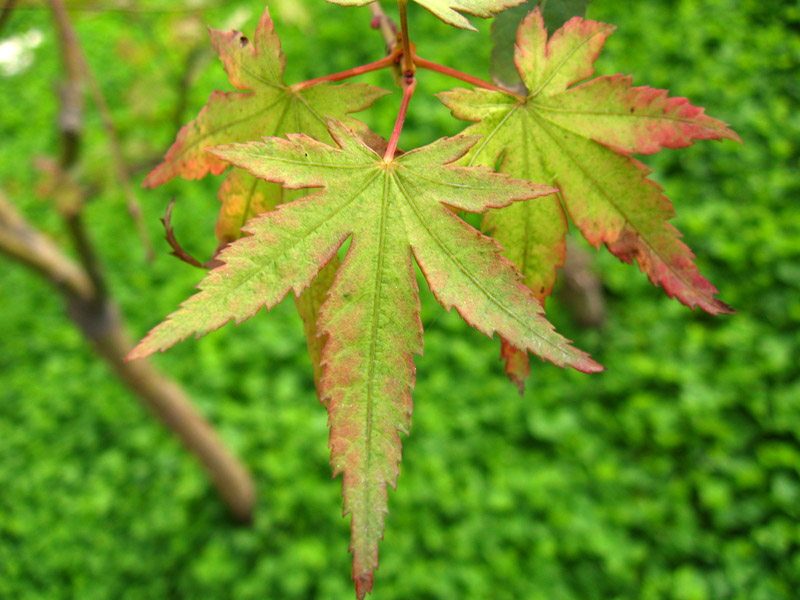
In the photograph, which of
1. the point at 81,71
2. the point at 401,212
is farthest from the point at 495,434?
the point at 401,212

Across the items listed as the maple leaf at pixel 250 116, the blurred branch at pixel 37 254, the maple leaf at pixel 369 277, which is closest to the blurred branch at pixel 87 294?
the blurred branch at pixel 37 254

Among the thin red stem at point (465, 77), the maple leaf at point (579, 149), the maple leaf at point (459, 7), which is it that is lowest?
the maple leaf at point (579, 149)

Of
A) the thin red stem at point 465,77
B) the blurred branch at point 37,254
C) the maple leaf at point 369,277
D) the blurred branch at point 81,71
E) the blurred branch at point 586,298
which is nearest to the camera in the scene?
the maple leaf at point 369,277

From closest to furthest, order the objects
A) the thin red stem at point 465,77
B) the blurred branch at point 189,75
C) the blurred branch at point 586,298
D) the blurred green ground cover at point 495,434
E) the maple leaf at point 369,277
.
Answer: the maple leaf at point 369,277 → the thin red stem at point 465,77 → the blurred branch at point 189,75 → the blurred green ground cover at point 495,434 → the blurred branch at point 586,298

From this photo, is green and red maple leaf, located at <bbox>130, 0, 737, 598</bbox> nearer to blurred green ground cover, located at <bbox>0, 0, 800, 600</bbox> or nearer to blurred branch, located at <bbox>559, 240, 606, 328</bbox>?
blurred green ground cover, located at <bbox>0, 0, 800, 600</bbox>

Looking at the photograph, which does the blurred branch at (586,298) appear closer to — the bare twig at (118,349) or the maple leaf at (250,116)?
Result: the bare twig at (118,349)

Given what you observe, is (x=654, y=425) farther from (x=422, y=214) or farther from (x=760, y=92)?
(x=422, y=214)

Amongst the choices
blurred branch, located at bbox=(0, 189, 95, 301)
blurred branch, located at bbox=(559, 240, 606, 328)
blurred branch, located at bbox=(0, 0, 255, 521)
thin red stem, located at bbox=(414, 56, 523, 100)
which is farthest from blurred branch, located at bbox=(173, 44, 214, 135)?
blurred branch, located at bbox=(559, 240, 606, 328)
